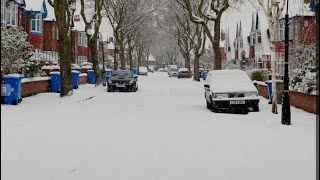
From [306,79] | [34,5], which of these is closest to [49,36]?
[34,5]

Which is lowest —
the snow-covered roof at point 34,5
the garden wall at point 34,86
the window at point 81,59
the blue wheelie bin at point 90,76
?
the garden wall at point 34,86

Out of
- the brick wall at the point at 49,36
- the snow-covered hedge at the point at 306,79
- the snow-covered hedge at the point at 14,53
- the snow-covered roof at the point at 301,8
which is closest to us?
the snow-covered hedge at the point at 306,79

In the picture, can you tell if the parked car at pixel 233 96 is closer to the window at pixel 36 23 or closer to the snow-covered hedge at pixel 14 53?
the snow-covered hedge at pixel 14 53

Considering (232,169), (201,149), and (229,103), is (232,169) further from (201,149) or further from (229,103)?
(229,103)

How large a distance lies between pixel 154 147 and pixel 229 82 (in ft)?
26.6

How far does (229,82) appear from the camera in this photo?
1571 cm

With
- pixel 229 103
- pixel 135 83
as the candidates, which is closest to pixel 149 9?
pixel 135 83

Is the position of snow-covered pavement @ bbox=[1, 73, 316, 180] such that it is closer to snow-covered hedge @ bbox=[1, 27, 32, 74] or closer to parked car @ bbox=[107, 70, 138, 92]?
snow-covered hedge @ bbox=[1, 27, 32, 74]

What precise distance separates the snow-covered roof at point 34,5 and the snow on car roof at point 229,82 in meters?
28.6

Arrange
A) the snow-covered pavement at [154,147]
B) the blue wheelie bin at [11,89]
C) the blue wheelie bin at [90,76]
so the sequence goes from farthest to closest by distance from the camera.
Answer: the blue wheelie bin at [90,76]
the blue wheelie bin at [11,89]
the snow-covered pavement at [154,147]

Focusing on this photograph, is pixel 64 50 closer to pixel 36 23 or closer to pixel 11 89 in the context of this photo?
pixel 11 89

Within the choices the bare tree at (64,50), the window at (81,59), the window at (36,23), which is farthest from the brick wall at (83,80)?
the window at (81,59)

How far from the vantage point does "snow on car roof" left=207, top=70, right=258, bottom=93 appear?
49.3 feet

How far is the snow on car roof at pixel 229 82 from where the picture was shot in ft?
49.3
